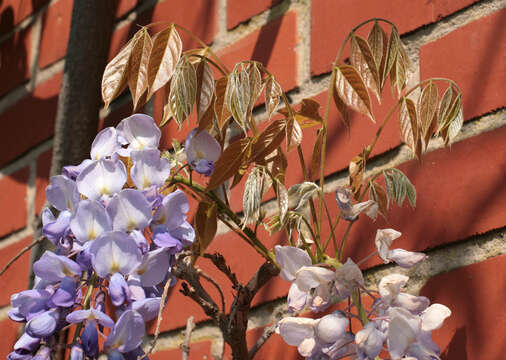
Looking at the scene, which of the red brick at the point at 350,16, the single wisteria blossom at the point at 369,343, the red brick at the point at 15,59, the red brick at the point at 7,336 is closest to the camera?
the single wisteria blossom at the point at 369,343

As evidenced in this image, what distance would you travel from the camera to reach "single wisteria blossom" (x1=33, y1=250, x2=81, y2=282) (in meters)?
0.63

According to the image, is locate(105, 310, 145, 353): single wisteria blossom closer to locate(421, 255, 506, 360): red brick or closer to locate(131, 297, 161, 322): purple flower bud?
locate(131, 297, 161, 322): purple flower bud

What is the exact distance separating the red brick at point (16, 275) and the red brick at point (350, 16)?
717mm

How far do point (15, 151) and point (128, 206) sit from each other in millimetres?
1072

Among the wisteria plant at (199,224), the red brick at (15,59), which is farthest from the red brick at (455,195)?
the red brick at (15,59)

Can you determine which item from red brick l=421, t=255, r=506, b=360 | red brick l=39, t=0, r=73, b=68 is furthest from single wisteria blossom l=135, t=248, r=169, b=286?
red brick l=39, t=0, r=73, b=68

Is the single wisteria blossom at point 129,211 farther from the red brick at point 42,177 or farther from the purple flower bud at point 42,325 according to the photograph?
the red brick at point 42,177

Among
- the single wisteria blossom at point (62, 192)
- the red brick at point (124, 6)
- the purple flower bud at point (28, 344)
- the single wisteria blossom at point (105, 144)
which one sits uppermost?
the single wisteria blossom at point (105, 144)

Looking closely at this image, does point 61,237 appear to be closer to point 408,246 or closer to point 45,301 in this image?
point 45,301

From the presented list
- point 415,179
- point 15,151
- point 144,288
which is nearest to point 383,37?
point 415,179

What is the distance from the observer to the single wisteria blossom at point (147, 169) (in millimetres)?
676

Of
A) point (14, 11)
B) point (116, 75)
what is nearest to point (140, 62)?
point (116, 75)

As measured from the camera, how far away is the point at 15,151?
64.2 inches

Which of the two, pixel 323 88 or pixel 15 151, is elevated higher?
pixel 323 88
